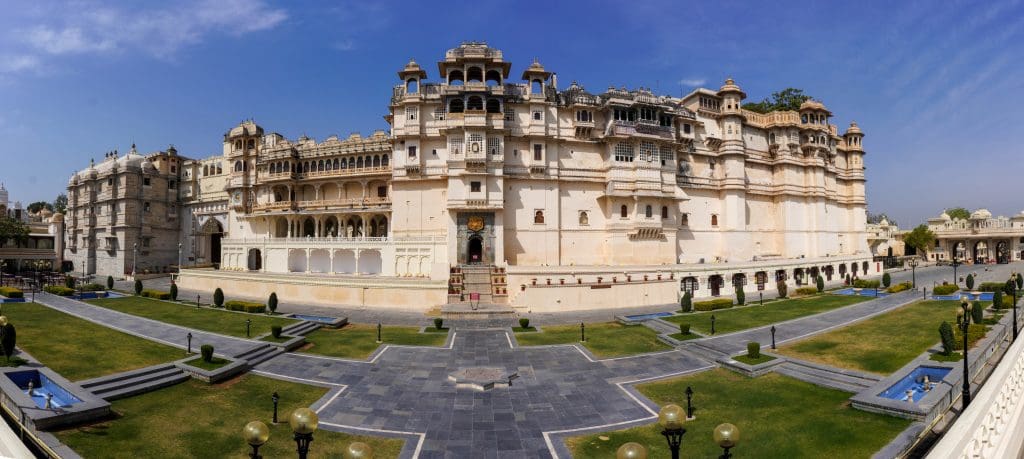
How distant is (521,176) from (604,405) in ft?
101

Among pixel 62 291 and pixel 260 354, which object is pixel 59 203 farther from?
pixel 260 354

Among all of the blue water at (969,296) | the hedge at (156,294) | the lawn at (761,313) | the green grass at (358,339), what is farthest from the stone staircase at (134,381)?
the blue water at (969,296)

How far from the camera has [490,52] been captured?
139ft

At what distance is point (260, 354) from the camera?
66.6 feet

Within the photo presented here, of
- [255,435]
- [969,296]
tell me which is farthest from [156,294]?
[969,296]

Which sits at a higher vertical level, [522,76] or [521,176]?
[522,76]

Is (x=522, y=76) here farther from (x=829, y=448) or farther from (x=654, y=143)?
(x=829, y=448)

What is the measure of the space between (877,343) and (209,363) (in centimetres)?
3015

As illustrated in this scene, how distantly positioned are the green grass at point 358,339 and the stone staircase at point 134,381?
5855mm

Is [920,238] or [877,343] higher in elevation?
[920,238]

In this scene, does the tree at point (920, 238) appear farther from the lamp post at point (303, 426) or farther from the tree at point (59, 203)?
the tree at point (59, 203)

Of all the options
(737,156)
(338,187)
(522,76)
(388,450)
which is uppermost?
(522,76)

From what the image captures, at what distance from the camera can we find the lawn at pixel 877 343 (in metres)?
17.8

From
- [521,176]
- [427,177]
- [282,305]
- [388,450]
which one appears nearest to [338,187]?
[427,177]
